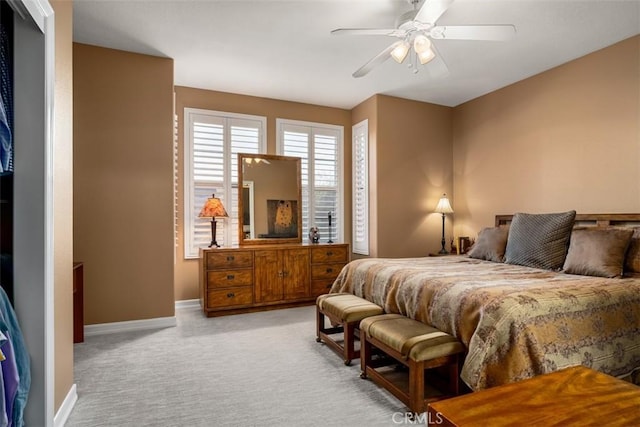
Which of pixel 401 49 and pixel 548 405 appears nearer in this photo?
pixel 548 405

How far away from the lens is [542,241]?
321 cm

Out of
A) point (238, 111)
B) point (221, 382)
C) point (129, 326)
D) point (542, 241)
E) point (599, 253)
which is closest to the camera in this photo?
point (221, 382)

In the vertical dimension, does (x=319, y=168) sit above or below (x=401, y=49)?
below

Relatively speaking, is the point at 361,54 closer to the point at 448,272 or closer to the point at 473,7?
the point at 473,7

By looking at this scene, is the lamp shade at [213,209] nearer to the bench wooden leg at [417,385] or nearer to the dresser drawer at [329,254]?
the dresser drawer at [329,254]

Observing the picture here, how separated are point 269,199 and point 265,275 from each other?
1.07m

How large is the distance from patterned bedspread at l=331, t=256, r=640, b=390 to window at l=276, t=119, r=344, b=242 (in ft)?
8.46

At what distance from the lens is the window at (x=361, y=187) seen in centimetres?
510

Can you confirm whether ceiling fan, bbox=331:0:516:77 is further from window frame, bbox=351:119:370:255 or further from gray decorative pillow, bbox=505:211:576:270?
window frame, bbox=351:119:370:255

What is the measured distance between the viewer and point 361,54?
3627mm

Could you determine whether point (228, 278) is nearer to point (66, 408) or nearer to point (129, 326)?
point (129, 326)

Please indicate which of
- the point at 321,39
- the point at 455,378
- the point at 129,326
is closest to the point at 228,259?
the point at 129,326

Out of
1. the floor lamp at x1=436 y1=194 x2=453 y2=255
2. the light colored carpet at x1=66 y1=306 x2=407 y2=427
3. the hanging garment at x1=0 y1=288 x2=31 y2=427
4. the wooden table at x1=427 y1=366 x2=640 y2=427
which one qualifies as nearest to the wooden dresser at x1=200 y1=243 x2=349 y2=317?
the light colored carpet at x1=66 y1=306 x2=407 y2=427

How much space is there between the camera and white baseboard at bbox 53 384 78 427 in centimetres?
191
